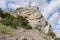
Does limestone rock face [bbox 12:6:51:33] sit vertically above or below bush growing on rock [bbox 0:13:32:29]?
below

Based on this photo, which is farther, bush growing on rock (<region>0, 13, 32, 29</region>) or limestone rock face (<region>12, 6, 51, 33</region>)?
limestone rock face (<region>12, 6, 51, 33</region>)

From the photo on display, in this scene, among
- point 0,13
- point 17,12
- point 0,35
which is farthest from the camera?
point 17,12

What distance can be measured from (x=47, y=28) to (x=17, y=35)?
27291 millimetres

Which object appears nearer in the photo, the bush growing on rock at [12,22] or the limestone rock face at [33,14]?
the bush growing on rock at [12,22]

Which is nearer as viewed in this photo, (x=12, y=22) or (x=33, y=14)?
(x=12, y=22)

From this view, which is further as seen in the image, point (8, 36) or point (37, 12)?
point (37, 12)

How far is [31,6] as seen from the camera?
1939 inches

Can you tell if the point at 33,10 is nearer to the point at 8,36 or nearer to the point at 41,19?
the point at 41,19

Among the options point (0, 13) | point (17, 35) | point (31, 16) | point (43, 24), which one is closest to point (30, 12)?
point (31, 16)

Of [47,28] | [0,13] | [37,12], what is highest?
[0,13]

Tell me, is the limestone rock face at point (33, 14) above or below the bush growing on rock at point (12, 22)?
below

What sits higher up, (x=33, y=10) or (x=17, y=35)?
(x=17, y=35)

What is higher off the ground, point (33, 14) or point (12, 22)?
point (12, 22)

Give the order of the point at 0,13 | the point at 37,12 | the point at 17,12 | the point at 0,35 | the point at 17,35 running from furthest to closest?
the point at 37,12
the point at 17,12
the point at 0,13
the point at 17,35
the point at 0,35
